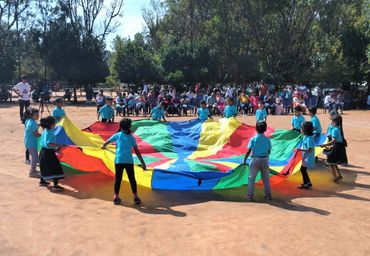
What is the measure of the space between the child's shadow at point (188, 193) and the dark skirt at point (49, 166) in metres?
0.32

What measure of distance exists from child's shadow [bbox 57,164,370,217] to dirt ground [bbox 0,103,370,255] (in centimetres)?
1

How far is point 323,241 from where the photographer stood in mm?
5012

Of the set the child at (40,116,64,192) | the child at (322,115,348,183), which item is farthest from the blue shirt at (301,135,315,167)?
the child at (40,116,64,192)

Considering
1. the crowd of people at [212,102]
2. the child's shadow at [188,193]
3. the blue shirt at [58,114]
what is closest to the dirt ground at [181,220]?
the child's shadow at [188,193]

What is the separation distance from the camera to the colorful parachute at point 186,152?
7.22 meters

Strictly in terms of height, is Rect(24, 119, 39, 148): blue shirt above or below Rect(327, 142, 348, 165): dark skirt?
above

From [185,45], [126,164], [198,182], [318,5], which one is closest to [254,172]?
[198,182]

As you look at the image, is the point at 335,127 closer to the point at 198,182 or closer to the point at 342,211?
the point at 342,211

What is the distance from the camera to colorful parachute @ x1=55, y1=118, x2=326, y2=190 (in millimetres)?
7223

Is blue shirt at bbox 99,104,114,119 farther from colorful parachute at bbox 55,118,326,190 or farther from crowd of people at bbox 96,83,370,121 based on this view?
crowd of people at bbox 96,83,370,121

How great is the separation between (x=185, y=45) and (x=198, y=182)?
23.8 meters

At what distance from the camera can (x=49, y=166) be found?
7402mm

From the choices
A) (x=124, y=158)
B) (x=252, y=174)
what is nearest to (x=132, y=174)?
(x=124, y=158)

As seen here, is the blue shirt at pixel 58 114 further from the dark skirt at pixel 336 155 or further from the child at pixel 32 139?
the dark skirt at pixel 336 155
